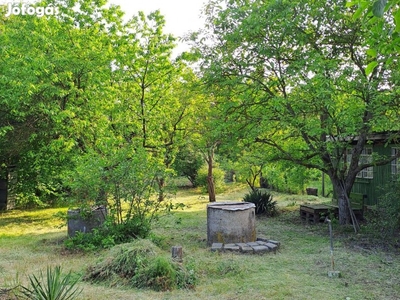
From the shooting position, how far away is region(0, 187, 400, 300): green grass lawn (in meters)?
4.89

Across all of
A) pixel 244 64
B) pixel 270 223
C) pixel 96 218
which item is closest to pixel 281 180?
pixel 270 223

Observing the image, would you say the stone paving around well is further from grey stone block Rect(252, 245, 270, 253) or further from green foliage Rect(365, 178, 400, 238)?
green foliage Rect(365, 178, 400, 238)

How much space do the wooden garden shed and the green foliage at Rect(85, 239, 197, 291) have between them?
7082mm

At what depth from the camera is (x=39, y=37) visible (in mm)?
10172

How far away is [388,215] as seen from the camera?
739 centimetres

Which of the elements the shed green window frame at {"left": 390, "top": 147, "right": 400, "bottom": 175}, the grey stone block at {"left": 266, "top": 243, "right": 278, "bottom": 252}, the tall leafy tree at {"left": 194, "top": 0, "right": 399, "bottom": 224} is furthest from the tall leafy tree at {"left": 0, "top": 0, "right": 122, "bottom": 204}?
the shed green window frame at {"left": 390, "top": 147, "right": 400, "bottom": 175}

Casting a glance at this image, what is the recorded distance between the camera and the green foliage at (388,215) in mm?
7297

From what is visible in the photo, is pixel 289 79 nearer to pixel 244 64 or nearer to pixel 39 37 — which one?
pixel 244 64

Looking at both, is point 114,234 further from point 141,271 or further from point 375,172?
point 375,172

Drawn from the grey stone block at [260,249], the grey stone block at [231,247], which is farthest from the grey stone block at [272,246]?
the grey stone block at [231,247]

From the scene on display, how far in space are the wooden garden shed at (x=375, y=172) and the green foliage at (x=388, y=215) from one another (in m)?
2.62

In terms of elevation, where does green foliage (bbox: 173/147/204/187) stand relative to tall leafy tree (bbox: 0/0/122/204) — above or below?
below

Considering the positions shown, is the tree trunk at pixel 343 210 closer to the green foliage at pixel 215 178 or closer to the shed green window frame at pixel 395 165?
the shed green window frame at pixel 395 165

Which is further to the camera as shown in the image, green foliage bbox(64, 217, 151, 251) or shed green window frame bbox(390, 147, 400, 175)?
shed green window frame bbox(390, 147, 400, 175)
